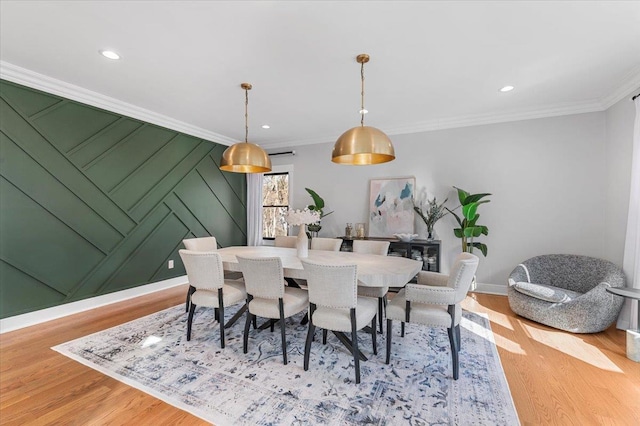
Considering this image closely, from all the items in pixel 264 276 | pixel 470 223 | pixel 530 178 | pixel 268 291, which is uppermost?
Result: pixel 530 178

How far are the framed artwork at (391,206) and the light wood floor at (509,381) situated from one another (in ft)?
6.71

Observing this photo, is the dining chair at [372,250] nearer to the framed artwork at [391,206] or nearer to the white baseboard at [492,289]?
the framed artwork at [391,206]

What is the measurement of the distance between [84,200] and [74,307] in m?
1.32

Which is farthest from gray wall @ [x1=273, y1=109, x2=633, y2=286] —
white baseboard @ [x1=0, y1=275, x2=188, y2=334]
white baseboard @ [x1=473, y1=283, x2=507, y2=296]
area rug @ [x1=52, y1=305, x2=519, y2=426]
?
white baseboard @ [x1=0, y1=275, x2=188, y2=334]

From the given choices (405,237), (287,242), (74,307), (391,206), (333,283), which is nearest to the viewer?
(333,283)

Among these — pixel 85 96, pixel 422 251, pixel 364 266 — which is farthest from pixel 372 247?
pixel 85 96

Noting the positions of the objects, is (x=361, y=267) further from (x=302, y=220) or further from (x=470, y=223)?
(x=470, y=223)

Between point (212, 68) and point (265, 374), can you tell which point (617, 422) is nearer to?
point (265, 374)

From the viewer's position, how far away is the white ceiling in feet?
6.58

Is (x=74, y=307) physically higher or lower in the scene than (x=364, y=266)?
lower

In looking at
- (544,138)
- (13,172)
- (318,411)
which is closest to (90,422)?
(318,411)

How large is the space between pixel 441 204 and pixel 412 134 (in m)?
1.27

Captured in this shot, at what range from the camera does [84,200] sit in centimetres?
348

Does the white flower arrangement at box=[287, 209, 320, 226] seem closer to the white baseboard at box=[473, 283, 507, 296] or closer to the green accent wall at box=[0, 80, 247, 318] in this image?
the green accent wall at box=[0, 80, 247, 318]
